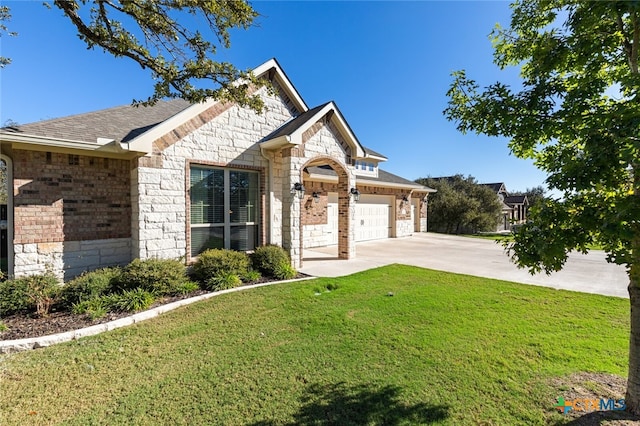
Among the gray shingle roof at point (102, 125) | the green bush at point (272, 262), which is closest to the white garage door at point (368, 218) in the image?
the green bush at point (272, 262)

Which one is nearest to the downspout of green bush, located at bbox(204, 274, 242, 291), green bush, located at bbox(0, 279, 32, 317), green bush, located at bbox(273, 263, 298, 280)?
green bush, located at bbox(273, 263, 298, 280)

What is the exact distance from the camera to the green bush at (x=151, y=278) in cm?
605

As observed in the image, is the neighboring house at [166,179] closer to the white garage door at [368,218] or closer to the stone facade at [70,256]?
the stone facade at [70,256]

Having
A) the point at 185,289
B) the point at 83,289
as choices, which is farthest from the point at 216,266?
the point at 83,289

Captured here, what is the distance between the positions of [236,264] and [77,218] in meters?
4.04

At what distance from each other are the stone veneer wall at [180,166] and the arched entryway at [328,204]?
6.45 ft

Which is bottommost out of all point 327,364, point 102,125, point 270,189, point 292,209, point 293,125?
point 327,364

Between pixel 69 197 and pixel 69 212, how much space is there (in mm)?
369

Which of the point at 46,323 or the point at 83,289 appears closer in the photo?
the point at 46,323

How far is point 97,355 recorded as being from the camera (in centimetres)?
400

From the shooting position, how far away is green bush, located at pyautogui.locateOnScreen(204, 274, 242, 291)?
687 cm

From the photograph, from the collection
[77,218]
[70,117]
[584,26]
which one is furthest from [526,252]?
[70,117]

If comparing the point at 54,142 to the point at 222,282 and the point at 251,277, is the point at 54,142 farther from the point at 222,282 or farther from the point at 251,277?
the point at 251,277

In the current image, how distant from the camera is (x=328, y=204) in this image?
13984mm
